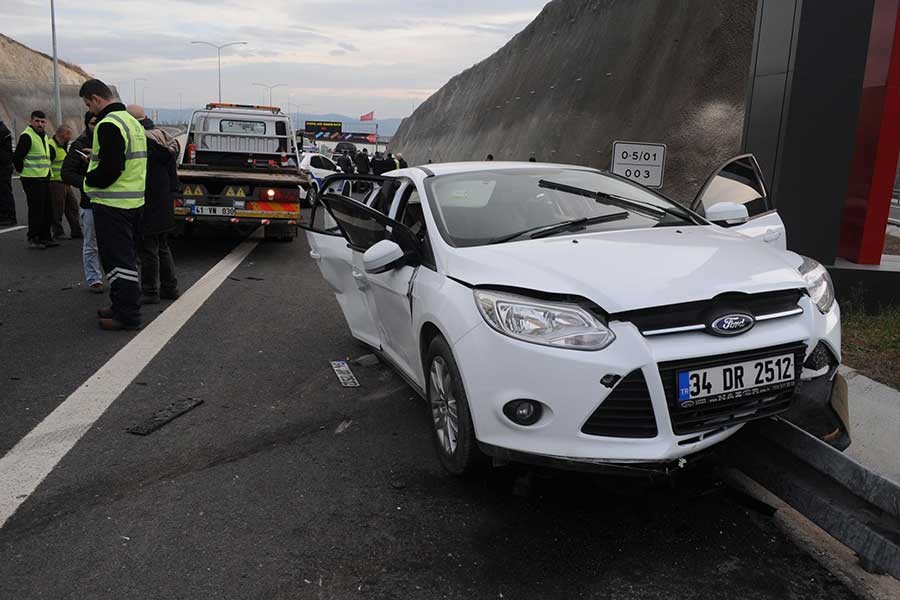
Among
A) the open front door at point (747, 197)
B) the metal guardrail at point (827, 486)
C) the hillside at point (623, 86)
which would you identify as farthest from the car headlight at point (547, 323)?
the hillside at point (623, 86)

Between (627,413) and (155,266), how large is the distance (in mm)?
6115

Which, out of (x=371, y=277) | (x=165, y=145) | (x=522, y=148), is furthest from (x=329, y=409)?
(x=522, y=148)

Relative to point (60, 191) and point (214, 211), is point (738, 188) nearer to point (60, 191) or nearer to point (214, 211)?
point (214, 211)

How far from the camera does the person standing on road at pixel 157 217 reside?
7734mm

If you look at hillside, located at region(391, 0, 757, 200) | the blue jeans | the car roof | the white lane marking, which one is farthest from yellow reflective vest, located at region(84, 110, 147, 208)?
hillside, located at region(391, 0, 757, 200)

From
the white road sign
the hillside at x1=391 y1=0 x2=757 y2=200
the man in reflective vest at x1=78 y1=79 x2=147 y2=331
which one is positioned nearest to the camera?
the man in reflective vest at x1=78 y1=79 x2=147 y2=331

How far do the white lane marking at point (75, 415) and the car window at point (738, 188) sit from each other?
4.13 meters

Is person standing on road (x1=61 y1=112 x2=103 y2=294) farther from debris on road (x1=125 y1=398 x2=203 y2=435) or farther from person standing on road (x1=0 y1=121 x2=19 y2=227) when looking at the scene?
person standing on road (x1=0 y1=121 x2=19 y2=227)

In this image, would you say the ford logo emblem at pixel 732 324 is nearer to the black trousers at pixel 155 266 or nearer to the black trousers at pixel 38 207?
the black trousers at pixel 155 266

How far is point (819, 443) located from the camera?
10.7 feet

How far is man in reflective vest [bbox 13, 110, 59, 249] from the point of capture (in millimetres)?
11109

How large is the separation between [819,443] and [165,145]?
6.78 metres

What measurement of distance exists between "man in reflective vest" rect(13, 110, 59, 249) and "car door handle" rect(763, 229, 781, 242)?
985 centimetres

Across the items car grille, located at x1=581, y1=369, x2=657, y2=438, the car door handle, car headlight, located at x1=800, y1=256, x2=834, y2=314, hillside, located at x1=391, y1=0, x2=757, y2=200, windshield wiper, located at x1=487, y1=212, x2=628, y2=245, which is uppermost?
hillside, located at x1=391, y1=0, x2=757, y2=200
